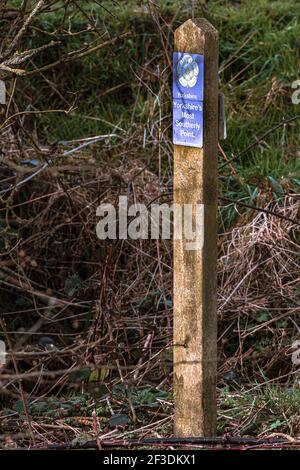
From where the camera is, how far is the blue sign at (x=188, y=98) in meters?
4.01

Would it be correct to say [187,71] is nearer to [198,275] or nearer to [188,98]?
[188,98]

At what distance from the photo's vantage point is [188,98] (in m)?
4.04

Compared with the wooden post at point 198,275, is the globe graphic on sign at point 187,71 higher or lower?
higher

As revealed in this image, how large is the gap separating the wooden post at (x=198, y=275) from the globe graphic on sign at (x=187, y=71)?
33 mm

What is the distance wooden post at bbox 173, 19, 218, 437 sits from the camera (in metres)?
4.04

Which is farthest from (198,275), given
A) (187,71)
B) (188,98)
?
(187,71)

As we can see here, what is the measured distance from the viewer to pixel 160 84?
6219mm

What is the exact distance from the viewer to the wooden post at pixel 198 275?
4035 millimetres

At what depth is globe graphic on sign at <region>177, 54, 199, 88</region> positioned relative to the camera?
4012mm

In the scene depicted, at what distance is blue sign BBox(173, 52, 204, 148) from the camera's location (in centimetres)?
401

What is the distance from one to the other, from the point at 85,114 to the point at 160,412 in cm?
258

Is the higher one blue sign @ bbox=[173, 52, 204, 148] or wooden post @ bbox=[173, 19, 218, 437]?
blue sign @ bbox=[173, 52, 204, 148]

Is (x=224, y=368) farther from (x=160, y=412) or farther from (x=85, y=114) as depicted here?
(x=85, y=114)

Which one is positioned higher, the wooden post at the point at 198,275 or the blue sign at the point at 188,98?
the blue sign at the point at 188,98
